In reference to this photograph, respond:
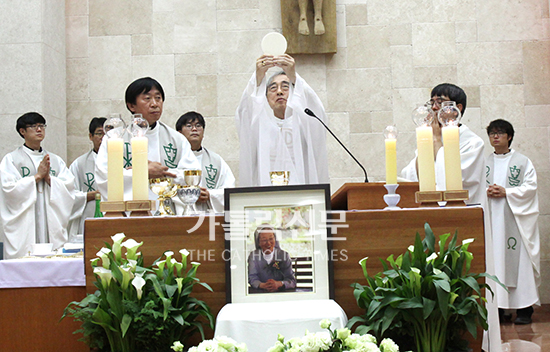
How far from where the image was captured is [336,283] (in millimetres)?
2344

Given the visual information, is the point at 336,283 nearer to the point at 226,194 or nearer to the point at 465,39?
the point at 226,194

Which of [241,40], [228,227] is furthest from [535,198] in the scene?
[228,227]

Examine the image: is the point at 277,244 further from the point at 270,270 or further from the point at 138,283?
the point at 138,283

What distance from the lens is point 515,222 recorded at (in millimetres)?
6070

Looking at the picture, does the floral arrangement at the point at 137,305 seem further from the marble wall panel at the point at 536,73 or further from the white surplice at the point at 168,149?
the marble wall panel at the point at 536,73

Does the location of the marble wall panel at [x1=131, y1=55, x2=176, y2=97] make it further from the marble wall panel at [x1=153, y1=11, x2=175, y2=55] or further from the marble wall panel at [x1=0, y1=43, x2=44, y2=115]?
the marble wall panel at [x1=0, y1=43, x2=44, y2=115]

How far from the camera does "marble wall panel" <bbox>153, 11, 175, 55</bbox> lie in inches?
267

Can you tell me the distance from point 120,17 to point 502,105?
4.55m

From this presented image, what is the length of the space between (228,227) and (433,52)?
506 cm

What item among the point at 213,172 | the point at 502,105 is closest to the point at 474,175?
the point at 213,172

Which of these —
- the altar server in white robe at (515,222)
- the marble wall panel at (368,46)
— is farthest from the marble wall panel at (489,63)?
the marble wall panel at (368,46)

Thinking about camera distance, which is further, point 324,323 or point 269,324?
point 269,324

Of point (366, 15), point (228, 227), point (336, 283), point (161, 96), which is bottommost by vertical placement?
point (336, 283)

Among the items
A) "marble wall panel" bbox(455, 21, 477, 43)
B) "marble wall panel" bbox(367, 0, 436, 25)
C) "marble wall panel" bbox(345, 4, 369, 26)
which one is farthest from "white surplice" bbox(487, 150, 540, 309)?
"marble wall panel" bbox(345, 4, 369, 26)
